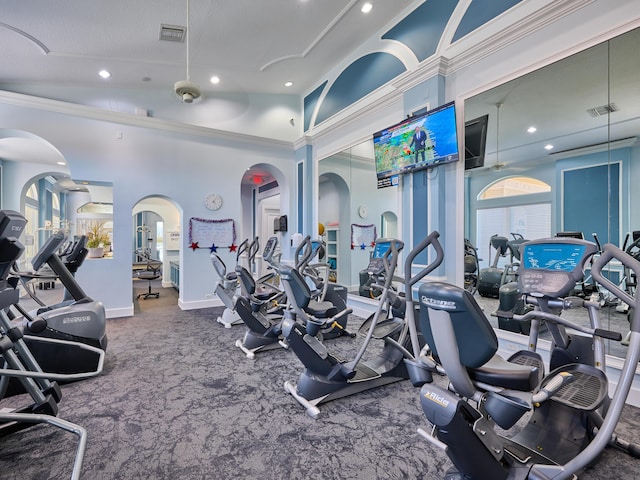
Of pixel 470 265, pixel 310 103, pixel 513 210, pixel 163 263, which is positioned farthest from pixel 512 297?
pixel 163 263

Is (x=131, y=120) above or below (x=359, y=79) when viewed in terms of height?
below

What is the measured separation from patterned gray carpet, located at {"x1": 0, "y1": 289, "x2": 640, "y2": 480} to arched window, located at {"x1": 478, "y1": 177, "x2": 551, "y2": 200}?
2.13 metres

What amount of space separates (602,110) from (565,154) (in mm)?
448

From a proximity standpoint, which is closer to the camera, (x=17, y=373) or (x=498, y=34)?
(x=17, y=373)

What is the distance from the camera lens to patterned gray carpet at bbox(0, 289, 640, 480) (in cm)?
185

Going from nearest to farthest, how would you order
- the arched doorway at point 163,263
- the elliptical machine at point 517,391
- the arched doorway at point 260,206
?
the elliptical machine at point 517,391 → the arched doorway at point 163,263 → the arched doorway at point 260,206

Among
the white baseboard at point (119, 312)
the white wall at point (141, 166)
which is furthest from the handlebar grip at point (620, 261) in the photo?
the white baseboard at point (119, 312)

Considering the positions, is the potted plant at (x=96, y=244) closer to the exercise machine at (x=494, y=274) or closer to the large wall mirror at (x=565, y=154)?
the large wall mirror at (x=565, y=154)

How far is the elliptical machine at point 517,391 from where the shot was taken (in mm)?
1346

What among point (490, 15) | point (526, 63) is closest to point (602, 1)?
point (526, 63)

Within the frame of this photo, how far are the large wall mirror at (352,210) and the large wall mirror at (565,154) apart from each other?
141cm

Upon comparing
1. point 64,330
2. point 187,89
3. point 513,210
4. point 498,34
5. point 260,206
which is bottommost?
point 64,330

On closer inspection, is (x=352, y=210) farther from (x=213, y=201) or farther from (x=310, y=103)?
(x=213, y=201)

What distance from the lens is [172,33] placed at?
14.2 ft
